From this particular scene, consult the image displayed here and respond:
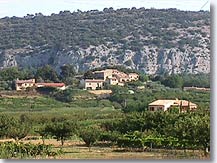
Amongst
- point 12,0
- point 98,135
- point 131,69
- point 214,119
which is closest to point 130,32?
point 131,69

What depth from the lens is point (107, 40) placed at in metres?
18.1

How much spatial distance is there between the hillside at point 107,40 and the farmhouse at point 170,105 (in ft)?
2.89

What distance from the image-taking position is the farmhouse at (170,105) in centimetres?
1281

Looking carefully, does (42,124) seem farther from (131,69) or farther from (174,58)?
(174,58)

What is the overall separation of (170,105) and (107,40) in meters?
5.53

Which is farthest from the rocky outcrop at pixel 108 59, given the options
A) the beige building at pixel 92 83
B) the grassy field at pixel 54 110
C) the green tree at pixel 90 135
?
the green tree at pixel 90 135

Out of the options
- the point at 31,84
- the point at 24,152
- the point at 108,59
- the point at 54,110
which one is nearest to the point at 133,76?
the point at 108,59

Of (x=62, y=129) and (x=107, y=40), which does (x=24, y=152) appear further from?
(x=107, y=40)

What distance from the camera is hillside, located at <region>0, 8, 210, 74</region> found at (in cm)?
1488

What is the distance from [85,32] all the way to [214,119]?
A: 1317cm

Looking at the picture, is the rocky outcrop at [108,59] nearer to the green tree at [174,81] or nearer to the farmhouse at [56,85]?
the green tree at [174,81]

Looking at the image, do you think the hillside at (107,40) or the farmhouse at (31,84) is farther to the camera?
the hillside at (107,40)

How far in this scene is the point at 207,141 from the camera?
25.4ft

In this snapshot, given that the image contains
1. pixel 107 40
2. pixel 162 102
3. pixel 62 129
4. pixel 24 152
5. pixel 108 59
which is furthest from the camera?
pixel 107 40
